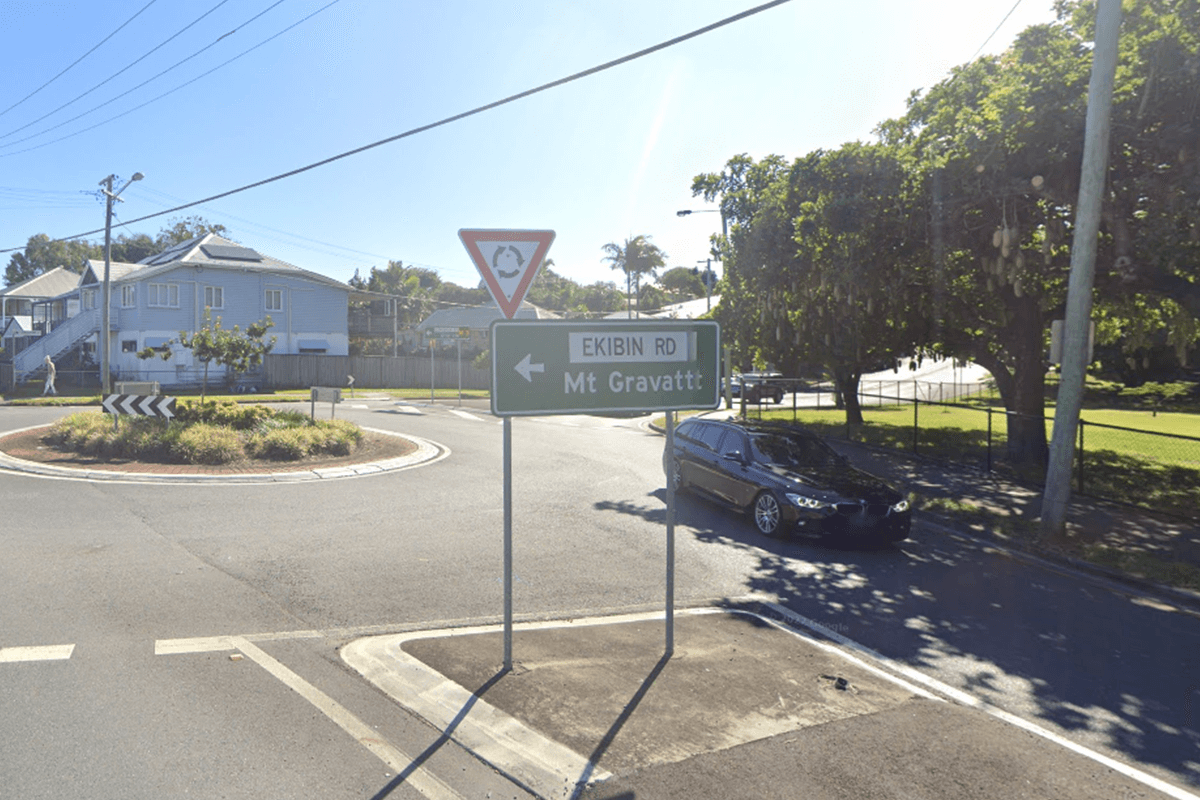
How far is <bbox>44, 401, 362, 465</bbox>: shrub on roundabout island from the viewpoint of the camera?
50.8 ft

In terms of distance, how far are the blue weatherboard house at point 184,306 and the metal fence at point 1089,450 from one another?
86.7 ft

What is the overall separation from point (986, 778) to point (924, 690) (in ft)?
4.45

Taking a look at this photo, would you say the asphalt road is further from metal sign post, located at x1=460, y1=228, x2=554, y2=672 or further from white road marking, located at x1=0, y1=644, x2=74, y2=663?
metal sign post, located at x1=460, y1=228, x2=554, y2=672

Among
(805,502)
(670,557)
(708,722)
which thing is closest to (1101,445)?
(805,502)

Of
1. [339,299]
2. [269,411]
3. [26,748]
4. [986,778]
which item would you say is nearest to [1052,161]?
[986,778]

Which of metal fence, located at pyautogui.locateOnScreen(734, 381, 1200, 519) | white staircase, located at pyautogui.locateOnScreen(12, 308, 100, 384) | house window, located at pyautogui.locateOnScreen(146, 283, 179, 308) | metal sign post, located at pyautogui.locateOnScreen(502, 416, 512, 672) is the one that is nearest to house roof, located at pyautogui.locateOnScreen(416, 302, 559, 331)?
house window, located at pyautogui.locateOnScreen(146, 283, 179, 308)

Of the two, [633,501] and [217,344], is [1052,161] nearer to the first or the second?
[633,501]

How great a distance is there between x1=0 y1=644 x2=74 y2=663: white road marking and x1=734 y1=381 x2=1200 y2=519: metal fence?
13070mm

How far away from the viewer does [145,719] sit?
16.0 ft

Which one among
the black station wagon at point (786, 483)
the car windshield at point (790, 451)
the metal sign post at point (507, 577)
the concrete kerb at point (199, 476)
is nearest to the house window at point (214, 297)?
the concrete kerb at point (199, 476)

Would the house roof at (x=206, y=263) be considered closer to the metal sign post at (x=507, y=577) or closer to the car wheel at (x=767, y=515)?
the car wheel at (x=767, y=515)

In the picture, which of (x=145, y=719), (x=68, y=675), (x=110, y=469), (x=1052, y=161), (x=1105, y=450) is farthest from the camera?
(x=1105, y=450)

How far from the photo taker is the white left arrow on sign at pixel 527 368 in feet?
18.7

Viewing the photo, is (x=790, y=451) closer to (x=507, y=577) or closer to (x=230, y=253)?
(x=507, y=577)
